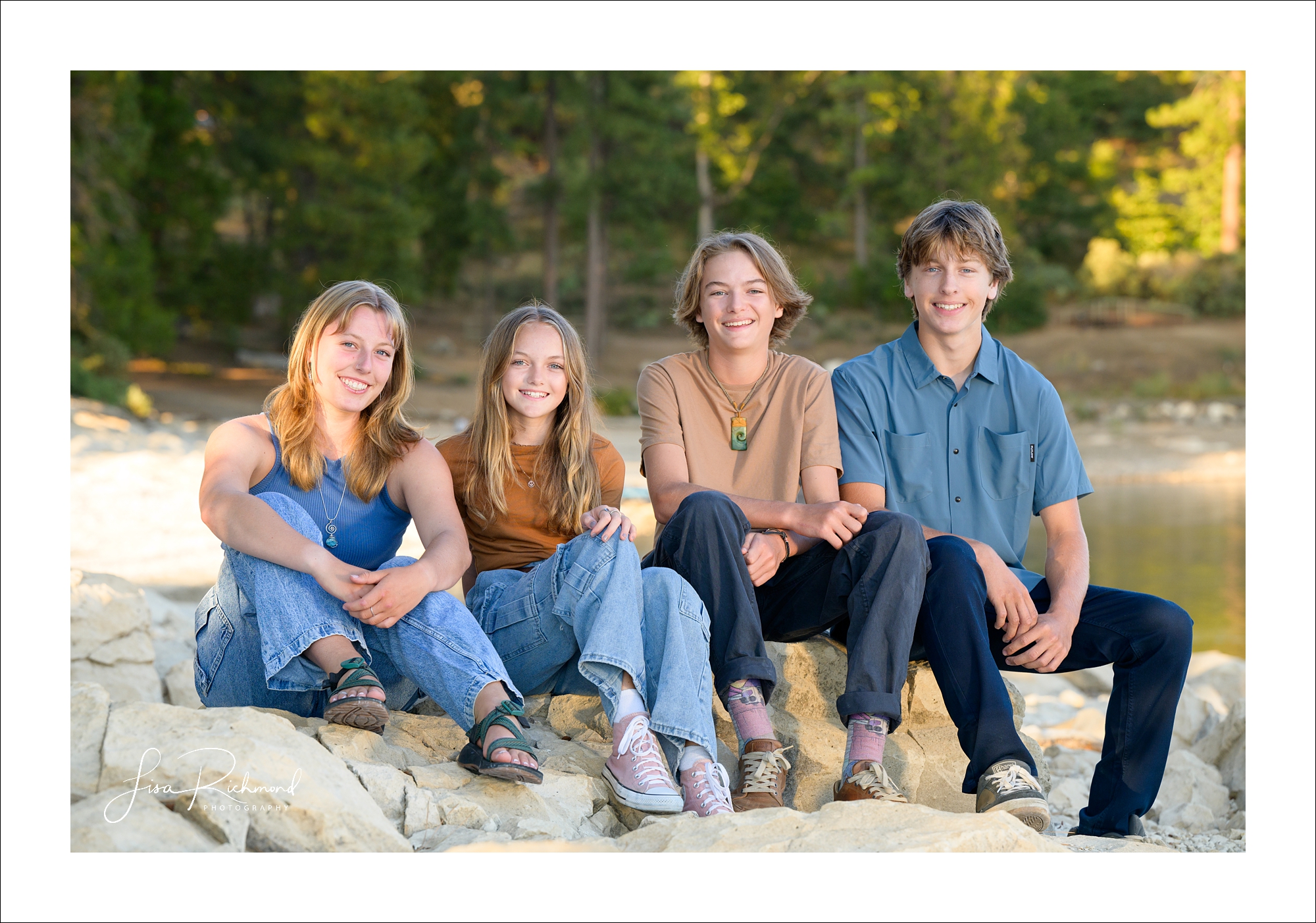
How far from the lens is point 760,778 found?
244cm

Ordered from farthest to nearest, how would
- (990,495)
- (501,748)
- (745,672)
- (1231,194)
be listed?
(1231,194), (990,495), (745,672), (501,748)

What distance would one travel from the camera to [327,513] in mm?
2674

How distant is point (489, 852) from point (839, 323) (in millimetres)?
18906

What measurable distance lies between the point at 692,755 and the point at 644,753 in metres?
→ 0.10

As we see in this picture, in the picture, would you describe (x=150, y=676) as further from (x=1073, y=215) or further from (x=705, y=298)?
(x=1073, y=215)

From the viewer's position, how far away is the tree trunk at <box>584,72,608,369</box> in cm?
1783

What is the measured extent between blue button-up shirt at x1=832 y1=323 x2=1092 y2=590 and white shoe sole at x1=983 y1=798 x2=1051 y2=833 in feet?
2.40

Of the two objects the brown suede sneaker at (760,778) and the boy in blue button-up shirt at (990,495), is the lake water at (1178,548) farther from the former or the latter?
the brown suede sneaker at (760,778)

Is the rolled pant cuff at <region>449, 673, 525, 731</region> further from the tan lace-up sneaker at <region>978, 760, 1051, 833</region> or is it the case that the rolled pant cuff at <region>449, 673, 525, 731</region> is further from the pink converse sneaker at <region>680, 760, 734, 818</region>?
the tan lace-up sneaker at <region>978, 760, 1051, 833</region>

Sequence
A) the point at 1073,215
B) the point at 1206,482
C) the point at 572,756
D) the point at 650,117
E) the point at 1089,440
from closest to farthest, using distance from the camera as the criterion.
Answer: the point at 572,756
the point at 1206,482
the point at 1089,440
the point at 650,117
the point at 1073,215

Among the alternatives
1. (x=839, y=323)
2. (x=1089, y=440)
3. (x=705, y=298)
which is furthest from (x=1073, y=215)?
(x=705, y=298)

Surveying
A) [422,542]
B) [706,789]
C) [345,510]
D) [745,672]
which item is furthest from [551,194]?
[706,789]

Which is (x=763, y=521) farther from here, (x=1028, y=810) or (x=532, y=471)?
(x=1028, y=810)

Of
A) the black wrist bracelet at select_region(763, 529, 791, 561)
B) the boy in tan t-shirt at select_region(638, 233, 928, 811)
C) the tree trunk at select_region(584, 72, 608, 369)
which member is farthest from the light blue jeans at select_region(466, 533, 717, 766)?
the tree trunk at select_region(584, 72, 608, 369)
